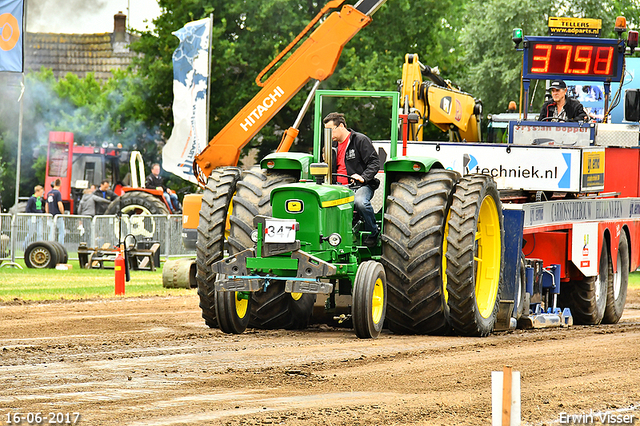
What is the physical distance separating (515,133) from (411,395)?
7666 mm

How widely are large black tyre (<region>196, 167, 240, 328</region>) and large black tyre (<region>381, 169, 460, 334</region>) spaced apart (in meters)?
1.62

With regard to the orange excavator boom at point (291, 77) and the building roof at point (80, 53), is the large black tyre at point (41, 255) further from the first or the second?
the building roof at point (80, 53)

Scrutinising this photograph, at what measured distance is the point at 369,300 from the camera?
9375 mm

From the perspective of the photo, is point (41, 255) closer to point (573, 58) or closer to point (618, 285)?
point (573, 58)

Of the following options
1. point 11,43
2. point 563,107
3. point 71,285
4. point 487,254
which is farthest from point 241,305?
point 11,43

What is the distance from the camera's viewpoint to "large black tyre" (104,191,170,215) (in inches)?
995

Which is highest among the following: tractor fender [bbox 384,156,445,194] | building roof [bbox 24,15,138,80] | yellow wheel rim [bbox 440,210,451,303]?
building roof [bbox 24,15,138,80]

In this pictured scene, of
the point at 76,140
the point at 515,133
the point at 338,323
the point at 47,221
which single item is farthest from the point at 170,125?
the point at 338,323

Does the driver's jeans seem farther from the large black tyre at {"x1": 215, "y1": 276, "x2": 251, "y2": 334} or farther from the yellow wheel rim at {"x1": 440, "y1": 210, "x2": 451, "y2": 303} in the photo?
the large black tyre at {"x1": 215, "y1": 276, "x2": 251, "y2": 334}

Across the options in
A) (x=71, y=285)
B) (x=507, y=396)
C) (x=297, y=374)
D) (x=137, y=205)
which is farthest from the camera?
(x=137, y=205)

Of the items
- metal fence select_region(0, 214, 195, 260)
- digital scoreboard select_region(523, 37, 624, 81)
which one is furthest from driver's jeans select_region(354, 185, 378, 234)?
metal fence select_region(0, 214, 195, 260)

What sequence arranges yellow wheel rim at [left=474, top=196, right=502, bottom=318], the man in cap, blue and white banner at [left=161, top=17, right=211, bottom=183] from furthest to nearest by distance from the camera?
blue and white banner at [left=161, top=17, right=211, bottom=183] → the man in cap → yellow wheel rim at [left=474, top=196, right=502, bottom=318]

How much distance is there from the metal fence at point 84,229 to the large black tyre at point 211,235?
1247 cm

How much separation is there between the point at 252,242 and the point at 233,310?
688mm
